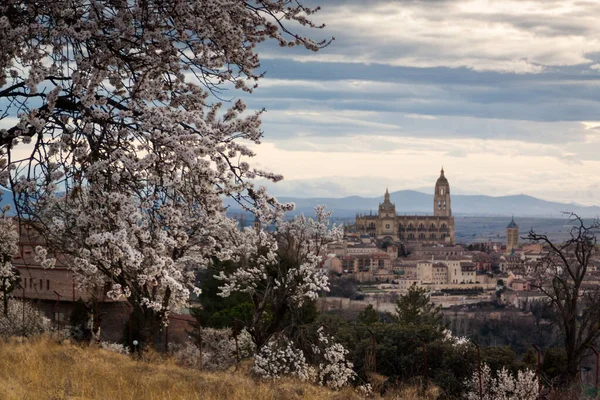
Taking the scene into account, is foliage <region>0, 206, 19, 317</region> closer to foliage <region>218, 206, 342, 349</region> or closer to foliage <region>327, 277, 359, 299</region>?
foliage <region>218, 206, 342, 349</region>

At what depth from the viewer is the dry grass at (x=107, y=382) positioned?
6.47 m

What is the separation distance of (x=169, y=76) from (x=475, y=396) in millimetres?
9129

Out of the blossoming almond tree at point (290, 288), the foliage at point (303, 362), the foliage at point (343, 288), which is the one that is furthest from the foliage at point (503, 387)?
the foliage at point (343, 288)

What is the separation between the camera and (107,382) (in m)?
7.18

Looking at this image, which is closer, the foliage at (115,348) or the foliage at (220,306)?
the foliage at (115,348)

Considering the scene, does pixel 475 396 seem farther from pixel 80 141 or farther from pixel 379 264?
pixel 379 264

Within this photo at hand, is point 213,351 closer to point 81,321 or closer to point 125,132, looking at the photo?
point 81,321

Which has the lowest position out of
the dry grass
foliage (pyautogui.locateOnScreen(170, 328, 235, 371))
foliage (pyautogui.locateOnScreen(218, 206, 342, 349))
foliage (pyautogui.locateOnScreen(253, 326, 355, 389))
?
foliage (pyautogui.locateOnScreen(170, 328, 235, 371))

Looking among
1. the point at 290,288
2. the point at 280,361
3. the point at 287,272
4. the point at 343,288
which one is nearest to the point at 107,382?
the point at 280,361

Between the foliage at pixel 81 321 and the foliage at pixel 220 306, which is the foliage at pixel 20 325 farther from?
the foliage at pixel 220 306

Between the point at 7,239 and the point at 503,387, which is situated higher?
the point at 7,239

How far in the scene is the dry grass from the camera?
255 inches

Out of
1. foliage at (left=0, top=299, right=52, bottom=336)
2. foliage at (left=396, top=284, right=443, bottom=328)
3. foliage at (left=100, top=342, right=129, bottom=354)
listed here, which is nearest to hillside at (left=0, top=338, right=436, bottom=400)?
foliage at (left=100, top=342, right=129, bottom=354)

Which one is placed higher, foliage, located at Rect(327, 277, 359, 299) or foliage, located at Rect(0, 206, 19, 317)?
foliage, located at Rect(0, 206, 19, 317)
